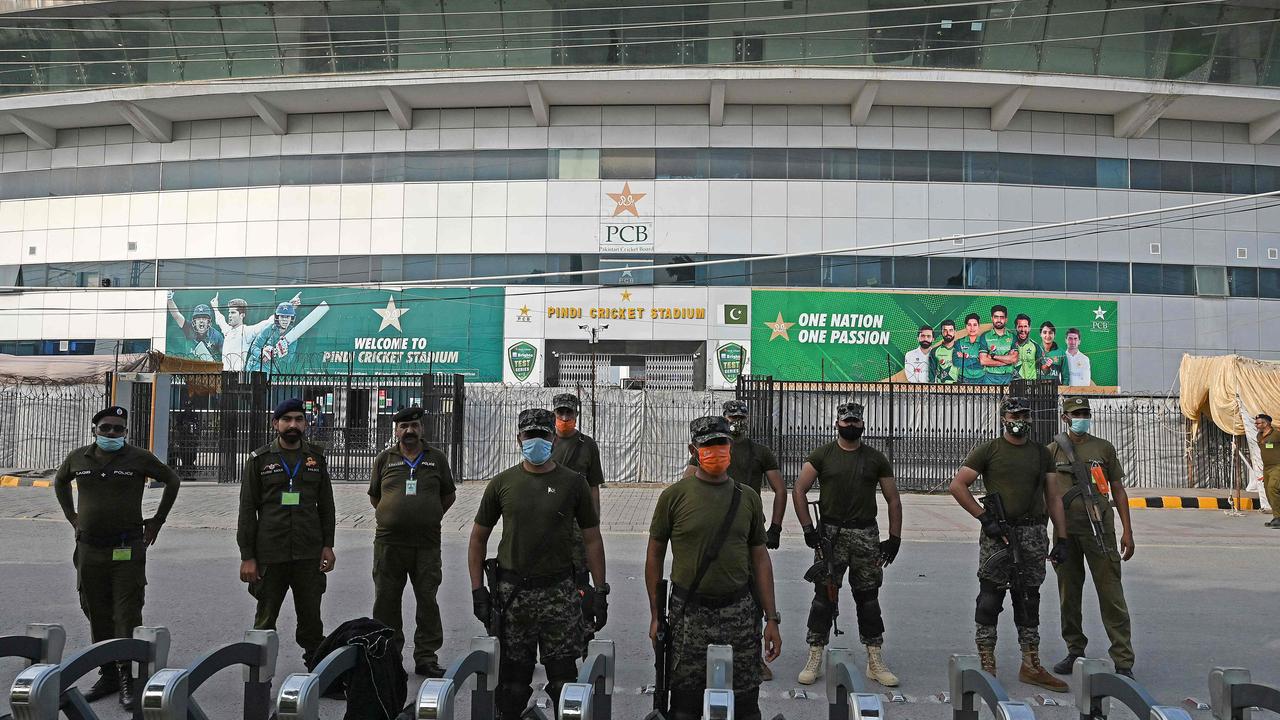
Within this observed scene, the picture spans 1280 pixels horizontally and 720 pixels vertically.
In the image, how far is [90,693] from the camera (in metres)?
5.64

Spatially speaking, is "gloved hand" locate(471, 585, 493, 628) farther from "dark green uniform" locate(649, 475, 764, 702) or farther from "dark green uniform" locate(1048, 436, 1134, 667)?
"dark green uniform" locate(1048, 436, 1134, 667)

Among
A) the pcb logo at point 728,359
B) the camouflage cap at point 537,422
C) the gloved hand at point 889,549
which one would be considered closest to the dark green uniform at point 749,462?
the gloved hand at point 889,549

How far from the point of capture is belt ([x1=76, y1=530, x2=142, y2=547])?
5793 mm

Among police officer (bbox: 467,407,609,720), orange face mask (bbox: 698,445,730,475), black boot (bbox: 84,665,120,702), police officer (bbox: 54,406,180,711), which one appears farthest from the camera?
police officer (bbox: 54,406,180,711)

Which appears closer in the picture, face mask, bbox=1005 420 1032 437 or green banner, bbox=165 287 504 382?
face mask, bbox=1005 420 1032 437

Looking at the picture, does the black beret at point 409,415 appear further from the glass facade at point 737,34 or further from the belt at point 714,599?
the glass facade at point 737,34

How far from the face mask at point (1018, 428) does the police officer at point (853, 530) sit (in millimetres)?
899

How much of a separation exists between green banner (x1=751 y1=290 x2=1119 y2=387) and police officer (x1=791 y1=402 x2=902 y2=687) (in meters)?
24.4

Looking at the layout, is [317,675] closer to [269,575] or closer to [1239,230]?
[269,575]

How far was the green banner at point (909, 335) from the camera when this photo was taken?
101 ft

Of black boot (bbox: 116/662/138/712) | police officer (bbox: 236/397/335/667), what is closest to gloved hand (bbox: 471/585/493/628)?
police officer (bbox: 236/397/335/667)

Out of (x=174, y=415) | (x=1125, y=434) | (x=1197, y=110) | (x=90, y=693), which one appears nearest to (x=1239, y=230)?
(x=1197, y=110)

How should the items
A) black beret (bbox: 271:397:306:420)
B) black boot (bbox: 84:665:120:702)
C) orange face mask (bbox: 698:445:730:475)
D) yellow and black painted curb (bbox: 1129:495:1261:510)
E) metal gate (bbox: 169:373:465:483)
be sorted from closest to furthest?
orange face mask (bbox: 698:445:730:475)
black boot (bbox: 84:665:120:702)
black beret (bbox: 271:397:306:420)
yellow and black painted curb (bbox: 1129:495:1261:510)
metal gate (bbox: 169:373:465:483)

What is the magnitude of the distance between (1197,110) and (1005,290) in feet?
29.7
